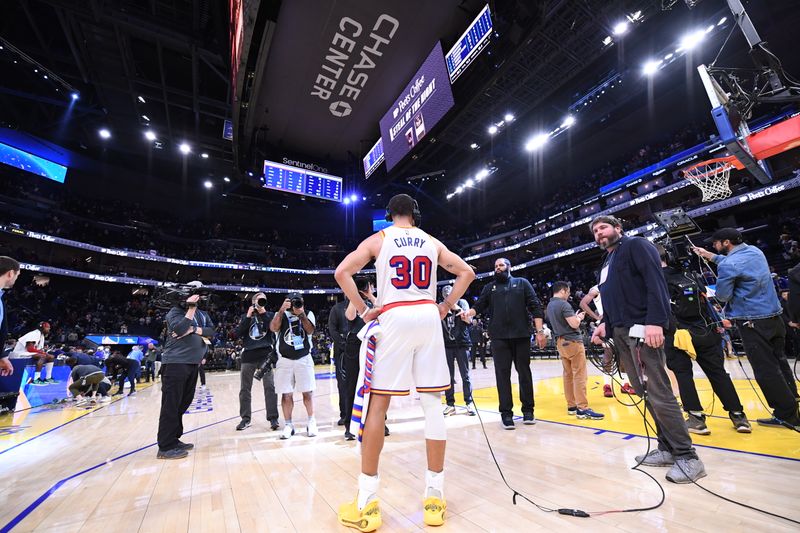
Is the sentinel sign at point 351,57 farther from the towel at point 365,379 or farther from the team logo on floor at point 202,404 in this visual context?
the team logo on floor at point 202,404

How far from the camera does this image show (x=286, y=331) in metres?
4.14

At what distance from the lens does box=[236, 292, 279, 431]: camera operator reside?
14.5 ft

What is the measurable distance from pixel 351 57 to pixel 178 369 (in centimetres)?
686

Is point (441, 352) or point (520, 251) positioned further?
point (520, 251)

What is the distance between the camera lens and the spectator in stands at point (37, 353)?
21.9 ft

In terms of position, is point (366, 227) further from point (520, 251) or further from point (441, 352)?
point (441, 352)

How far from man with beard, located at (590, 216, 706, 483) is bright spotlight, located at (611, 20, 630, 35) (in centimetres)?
1163

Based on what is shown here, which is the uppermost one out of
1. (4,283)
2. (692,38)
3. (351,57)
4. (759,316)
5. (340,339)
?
(692,38)

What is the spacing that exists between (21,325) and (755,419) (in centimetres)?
2650

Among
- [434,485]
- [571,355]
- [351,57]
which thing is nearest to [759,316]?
[571,355]

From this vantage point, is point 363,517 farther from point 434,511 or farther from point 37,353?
A: point 37,353

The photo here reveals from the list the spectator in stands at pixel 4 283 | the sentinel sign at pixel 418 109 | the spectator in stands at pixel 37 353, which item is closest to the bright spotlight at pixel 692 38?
the sentinel sign at pixel 418 109

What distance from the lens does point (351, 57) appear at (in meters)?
7.11

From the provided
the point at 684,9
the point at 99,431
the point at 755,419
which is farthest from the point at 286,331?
the point at 684,9
